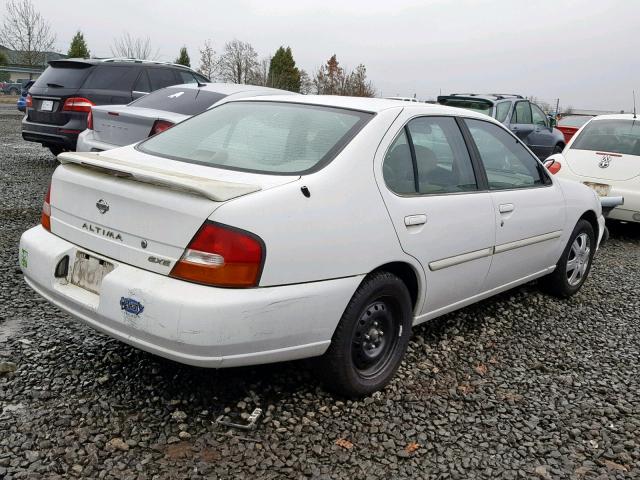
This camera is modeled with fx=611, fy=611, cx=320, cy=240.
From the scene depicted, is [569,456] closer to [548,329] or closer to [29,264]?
[548,329]

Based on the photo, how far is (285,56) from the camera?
1714 inches

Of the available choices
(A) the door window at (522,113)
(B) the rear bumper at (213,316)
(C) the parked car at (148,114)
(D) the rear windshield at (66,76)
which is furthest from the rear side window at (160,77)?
(B) the rear bumper at (213,316)

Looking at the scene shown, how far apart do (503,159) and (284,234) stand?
2126 millimetres

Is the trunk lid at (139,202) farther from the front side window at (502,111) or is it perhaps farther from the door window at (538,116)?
the door window at (538,116)

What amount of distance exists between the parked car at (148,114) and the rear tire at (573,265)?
362 cm

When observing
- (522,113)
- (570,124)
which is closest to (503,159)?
(522,113)

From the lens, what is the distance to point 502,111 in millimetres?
10430

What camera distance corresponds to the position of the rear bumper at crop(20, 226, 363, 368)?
7.89 feet

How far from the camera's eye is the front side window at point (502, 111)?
10.3 m

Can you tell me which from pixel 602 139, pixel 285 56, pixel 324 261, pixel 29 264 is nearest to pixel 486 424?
pixel 324 261

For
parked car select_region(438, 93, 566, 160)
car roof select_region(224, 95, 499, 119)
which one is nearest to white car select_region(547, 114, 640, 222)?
parked car select_region(438, 93, 566, 160)

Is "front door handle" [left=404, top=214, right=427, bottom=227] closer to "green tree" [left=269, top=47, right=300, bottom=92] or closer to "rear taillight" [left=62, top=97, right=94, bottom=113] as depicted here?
"rear taillight" [left=62, top=97, right=94, bottom=113]

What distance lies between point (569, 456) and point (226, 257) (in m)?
1.78

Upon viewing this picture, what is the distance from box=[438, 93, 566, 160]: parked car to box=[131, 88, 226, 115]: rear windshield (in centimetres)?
454
